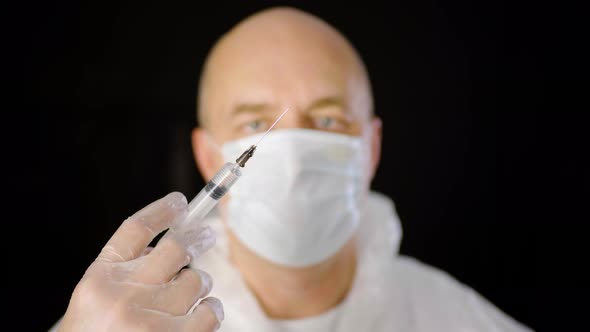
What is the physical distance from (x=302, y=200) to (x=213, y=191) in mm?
372

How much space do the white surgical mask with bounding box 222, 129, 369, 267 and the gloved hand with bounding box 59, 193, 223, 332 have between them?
0.35 m

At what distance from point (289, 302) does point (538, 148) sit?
1075mm

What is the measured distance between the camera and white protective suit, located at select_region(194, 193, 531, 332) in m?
1.28

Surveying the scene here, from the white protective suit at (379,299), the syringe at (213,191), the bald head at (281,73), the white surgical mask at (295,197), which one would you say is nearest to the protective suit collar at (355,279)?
the white protective suit at (379,299)

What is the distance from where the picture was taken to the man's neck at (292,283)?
1286 mm

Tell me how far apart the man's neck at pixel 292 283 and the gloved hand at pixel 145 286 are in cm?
44

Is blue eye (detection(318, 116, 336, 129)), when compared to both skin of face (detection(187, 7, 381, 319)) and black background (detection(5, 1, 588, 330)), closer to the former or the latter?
skin of face (detection(187, 7, 381, 319))

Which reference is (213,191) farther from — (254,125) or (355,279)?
(355,279)

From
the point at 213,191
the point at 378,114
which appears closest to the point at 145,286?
the point at 213,191

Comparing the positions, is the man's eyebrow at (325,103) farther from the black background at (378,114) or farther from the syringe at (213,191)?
the black background at (378,114)

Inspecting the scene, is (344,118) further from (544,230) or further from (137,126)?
(544,230)

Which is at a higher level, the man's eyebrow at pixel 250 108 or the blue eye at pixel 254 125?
the man's eyebrow at pixel 250 108

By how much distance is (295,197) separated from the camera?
46.8 inches

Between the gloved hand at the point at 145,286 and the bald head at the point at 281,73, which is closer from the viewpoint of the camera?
the gloved hand at the point at 145,286
